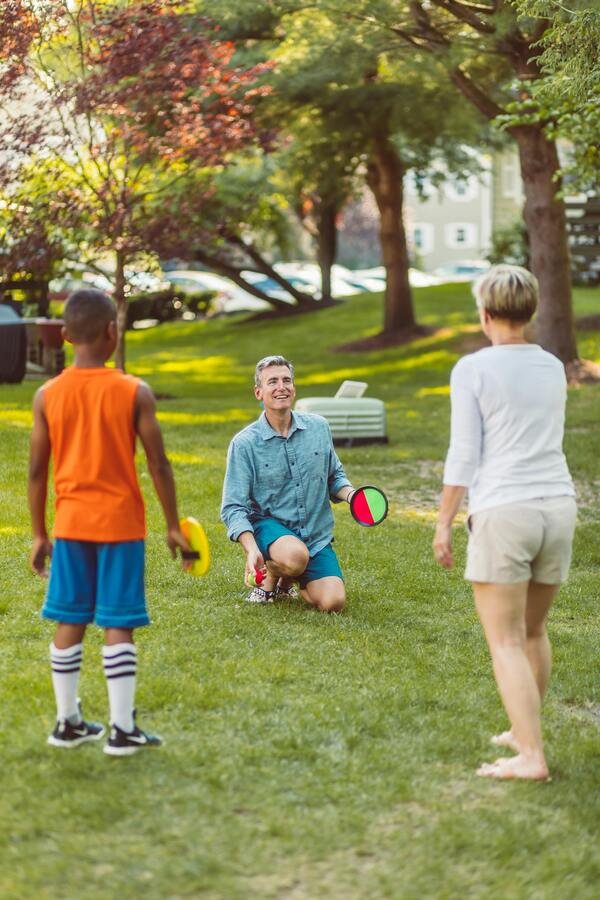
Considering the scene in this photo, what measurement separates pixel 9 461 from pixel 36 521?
677 cm

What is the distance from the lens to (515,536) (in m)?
4.12

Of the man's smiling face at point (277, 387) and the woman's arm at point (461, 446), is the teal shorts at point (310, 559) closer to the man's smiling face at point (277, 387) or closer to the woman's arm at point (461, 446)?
the man's smiling face at point (277, 387)

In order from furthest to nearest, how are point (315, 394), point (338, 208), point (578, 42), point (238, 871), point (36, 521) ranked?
point (338, 208) → point (315, 394) → point (578, 42) → point (36, 521) → point (238, 871)

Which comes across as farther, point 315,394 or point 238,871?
point 315,394

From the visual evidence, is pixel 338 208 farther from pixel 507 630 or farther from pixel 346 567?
pixel 507 630

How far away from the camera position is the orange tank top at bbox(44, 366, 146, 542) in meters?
4.28

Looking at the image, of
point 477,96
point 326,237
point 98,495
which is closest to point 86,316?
point 98,495

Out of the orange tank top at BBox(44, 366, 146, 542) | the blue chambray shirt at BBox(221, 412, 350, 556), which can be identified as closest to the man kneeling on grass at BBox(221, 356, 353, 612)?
the blue chambray shirt at BBox(221, 412, 350, 556)

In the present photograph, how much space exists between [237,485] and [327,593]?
0.72 metres

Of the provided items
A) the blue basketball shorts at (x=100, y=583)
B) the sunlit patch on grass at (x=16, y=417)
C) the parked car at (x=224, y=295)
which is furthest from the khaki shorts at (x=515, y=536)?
the parked car at (x=224, y=295)

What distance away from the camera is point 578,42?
25.0 ft

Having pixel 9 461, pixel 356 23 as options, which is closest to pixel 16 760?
pixel 9 461

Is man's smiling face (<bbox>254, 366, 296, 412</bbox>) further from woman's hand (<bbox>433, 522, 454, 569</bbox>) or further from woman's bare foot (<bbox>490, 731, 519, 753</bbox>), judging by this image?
woman's hand (<bbox>433, 522, 454, 569</bbox>)

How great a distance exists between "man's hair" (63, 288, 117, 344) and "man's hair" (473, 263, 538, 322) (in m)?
1.23
